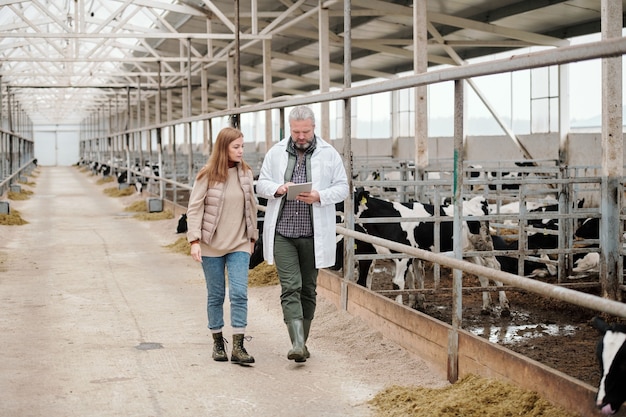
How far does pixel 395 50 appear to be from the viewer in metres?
22.3

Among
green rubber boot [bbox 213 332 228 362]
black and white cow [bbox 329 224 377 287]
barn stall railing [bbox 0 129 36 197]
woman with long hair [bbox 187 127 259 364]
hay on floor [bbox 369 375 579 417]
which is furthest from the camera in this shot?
barn stall railing [bbox 0 129 36 197]

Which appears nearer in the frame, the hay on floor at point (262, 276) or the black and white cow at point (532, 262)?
the hay on floor at point (262, 276)

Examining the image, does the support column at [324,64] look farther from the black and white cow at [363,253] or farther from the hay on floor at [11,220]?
the black and white cow at [363,253]

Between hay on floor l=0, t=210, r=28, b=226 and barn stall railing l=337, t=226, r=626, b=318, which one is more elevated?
barn stall railing l=337, t=226, r=626, b=318

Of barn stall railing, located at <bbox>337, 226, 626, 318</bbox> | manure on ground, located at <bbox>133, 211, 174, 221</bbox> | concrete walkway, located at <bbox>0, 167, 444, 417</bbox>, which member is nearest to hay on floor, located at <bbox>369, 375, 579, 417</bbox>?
concrete walkway, located at <bbox>0, 167, 444, 417</bbox>

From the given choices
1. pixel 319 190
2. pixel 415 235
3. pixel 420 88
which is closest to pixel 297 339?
pixel 319 190

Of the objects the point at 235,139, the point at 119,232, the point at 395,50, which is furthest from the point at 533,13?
the point at 235,139

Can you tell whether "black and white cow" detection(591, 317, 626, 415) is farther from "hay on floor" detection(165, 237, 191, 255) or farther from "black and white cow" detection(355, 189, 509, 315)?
"hay on floor" detection(165, 237, 191, 255)

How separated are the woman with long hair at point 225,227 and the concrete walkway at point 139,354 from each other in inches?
12.5

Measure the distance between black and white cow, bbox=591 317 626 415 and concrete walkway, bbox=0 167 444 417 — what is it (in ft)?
4.38

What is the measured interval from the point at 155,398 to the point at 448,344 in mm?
1732

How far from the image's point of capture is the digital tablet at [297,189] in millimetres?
5074

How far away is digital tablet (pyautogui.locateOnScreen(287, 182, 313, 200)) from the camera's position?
5074 millimetres

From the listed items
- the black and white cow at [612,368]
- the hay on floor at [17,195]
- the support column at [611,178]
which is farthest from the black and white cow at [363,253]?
the hay on floor at [17,195]
